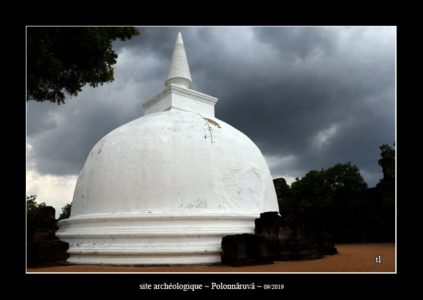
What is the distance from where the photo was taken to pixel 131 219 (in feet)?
34.9

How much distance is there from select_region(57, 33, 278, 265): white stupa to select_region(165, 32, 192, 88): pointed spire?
3.14 meters

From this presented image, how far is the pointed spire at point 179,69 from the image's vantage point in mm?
16484

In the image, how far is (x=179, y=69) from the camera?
16.8m

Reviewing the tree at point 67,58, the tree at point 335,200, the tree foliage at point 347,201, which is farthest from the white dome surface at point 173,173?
the tree at point 335,200

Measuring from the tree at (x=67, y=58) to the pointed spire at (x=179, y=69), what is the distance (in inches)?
276

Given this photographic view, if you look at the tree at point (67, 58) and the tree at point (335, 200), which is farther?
the tree at point (335, 200)

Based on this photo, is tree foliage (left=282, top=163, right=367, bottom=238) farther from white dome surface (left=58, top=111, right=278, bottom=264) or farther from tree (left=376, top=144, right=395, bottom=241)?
white dome surface (left=58, top=111, right=278, bottom=264)

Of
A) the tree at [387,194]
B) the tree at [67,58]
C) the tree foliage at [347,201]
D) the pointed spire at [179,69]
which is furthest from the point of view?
the tree foliage at [347,201]

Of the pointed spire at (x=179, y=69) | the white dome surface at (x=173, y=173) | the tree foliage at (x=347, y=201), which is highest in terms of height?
the pointed spire at (x=179, y=69)

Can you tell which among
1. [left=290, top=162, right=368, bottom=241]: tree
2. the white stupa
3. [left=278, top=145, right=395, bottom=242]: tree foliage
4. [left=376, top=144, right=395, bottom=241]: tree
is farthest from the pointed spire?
[left=376, top=144, right=395, bottom=241]: tree

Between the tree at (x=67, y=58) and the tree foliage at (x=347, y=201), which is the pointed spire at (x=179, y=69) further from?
the tree foliage at (x=347, y=201)

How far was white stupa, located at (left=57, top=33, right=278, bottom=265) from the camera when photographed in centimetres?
1016

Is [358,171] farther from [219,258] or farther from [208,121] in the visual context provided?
[219,258]

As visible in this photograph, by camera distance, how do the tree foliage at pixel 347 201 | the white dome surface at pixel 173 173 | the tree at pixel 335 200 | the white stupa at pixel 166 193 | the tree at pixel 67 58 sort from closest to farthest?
the tree at pixel 67 58 < the white stupa at pixel 166 193 < the white dome surface at pixel 173 173 < the tree foliage at pixel 347 201 < the tree at pixel 335 200
